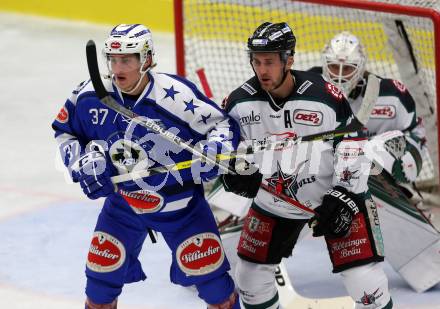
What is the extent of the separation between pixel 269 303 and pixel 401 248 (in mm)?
1102

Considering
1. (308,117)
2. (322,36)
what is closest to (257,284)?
(308,117)

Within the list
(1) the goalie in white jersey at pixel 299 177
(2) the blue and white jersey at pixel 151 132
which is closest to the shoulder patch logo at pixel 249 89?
(1) the goalie in white jersey at pixel 299 177

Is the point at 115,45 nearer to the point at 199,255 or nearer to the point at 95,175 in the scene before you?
the point at 95,175

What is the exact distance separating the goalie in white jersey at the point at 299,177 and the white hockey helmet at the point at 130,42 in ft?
1.19

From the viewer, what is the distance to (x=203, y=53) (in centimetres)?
649

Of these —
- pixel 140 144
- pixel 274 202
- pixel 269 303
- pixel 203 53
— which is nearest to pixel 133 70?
pixel 140 144

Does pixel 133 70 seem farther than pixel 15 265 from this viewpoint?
No

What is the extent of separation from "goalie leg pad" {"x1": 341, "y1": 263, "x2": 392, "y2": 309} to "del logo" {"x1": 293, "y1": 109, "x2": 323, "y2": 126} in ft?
1.77

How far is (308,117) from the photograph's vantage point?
13.0 feet

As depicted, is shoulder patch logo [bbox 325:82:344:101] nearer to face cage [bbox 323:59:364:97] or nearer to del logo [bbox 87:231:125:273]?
del logo [bbox 87:231:125:273]

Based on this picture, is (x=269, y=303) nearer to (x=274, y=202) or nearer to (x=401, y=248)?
(x=274, y=202)

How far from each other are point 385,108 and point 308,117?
4.68 ft

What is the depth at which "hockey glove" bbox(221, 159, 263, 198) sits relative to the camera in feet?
12.7

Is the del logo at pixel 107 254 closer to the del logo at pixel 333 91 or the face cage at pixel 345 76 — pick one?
the del logo at pixel 333 91
